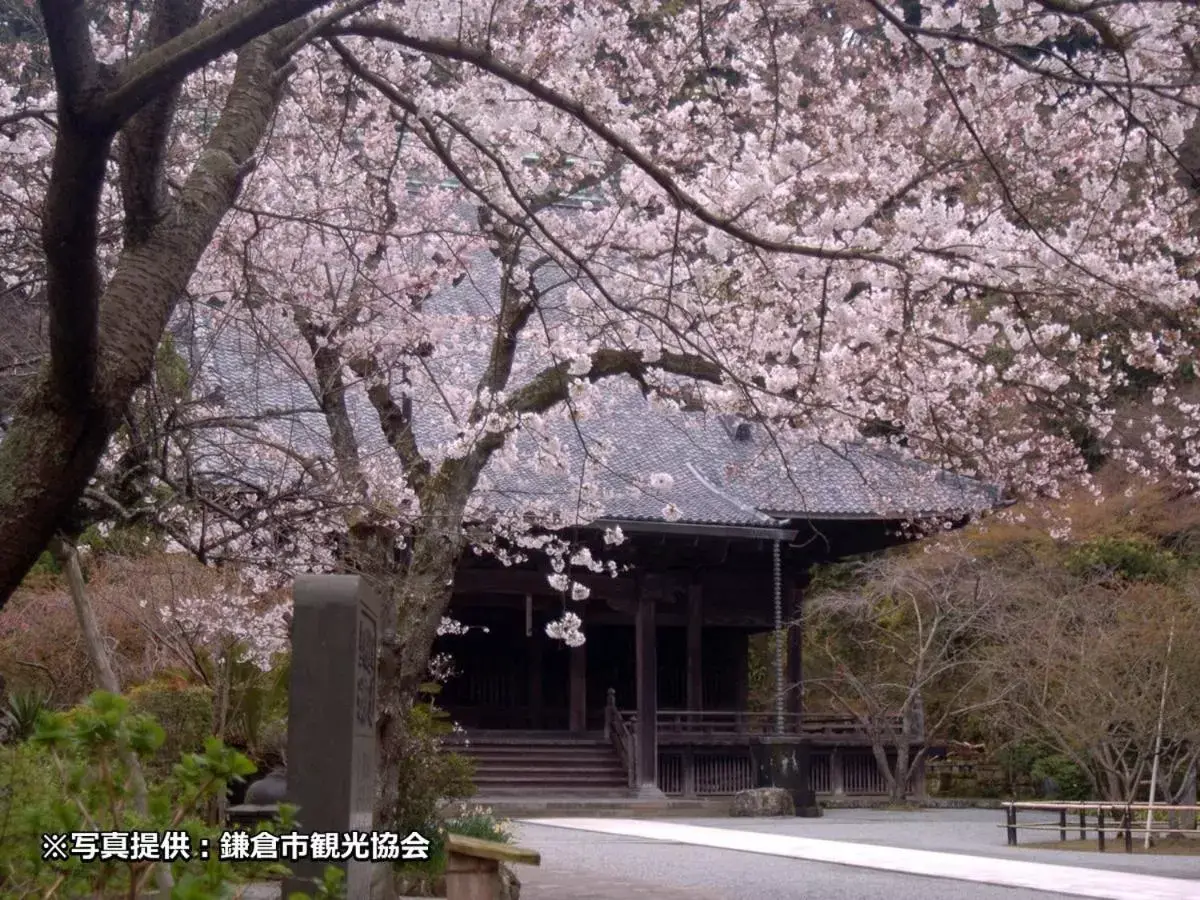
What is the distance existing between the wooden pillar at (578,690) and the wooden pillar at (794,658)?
3.14 meters

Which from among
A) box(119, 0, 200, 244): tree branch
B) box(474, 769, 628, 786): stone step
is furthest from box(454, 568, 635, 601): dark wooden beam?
box(119, 0, 200, 244): tree branch

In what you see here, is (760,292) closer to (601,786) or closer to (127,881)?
(127,881)

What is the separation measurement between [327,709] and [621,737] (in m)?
15.7

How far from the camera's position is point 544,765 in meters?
19.2

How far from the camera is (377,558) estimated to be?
8.28 m

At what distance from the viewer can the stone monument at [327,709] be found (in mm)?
4234

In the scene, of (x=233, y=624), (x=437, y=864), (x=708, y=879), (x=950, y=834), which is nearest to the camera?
(x=437, y=864)

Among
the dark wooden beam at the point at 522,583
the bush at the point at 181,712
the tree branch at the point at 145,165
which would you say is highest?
the tree branch at the point at 145,165

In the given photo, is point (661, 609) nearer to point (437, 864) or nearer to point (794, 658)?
point (794, 658)

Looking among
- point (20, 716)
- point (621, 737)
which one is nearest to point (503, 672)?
point (621, 737)

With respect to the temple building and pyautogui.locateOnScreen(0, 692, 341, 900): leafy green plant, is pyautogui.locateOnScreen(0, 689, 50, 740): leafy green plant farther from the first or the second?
the temple building

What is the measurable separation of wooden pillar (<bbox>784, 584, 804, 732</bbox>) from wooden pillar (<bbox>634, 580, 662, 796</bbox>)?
7.19 ft

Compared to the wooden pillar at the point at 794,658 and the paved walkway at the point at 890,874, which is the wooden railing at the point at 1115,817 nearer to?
the paved walkway at the point at 890,874

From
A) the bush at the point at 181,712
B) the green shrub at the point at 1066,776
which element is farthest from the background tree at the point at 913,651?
the bush at the point at 181,712
